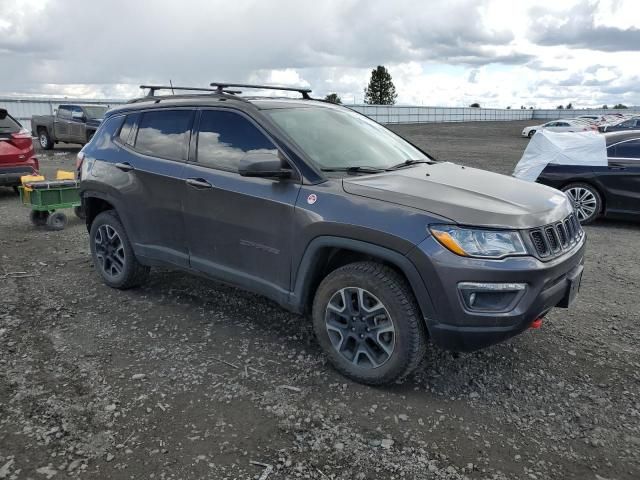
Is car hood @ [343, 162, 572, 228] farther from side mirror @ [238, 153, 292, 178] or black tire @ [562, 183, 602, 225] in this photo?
black tire @ [562, 183, 602, 225]

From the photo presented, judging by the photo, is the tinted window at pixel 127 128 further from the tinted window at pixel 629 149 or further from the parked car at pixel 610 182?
the tinted window at pixel 629 149

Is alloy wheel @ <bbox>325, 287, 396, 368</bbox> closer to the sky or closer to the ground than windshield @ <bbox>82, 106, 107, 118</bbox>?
closer to the ground

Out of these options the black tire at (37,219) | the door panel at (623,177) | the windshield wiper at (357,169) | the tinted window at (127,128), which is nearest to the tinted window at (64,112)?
the black tire at (37,219)

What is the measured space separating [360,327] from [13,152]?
860cm

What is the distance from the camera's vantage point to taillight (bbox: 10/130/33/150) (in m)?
9.69

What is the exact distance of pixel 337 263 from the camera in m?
3.78

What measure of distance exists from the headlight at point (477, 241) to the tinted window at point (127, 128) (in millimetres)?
3207

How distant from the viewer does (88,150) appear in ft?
17.8

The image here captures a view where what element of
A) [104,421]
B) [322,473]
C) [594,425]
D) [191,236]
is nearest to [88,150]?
[191,236]

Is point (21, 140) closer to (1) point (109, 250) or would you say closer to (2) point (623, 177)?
(1) point (109, 250)

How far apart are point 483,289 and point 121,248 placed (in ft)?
11.5

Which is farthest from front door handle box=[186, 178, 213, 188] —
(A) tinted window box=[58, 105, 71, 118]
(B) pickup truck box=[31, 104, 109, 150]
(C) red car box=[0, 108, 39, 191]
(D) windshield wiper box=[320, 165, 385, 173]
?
(A) tinted window box=[58, 105, 71, 118]

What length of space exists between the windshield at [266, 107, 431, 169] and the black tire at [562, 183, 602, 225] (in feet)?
16.2

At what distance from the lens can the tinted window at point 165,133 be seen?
14.9 feet
